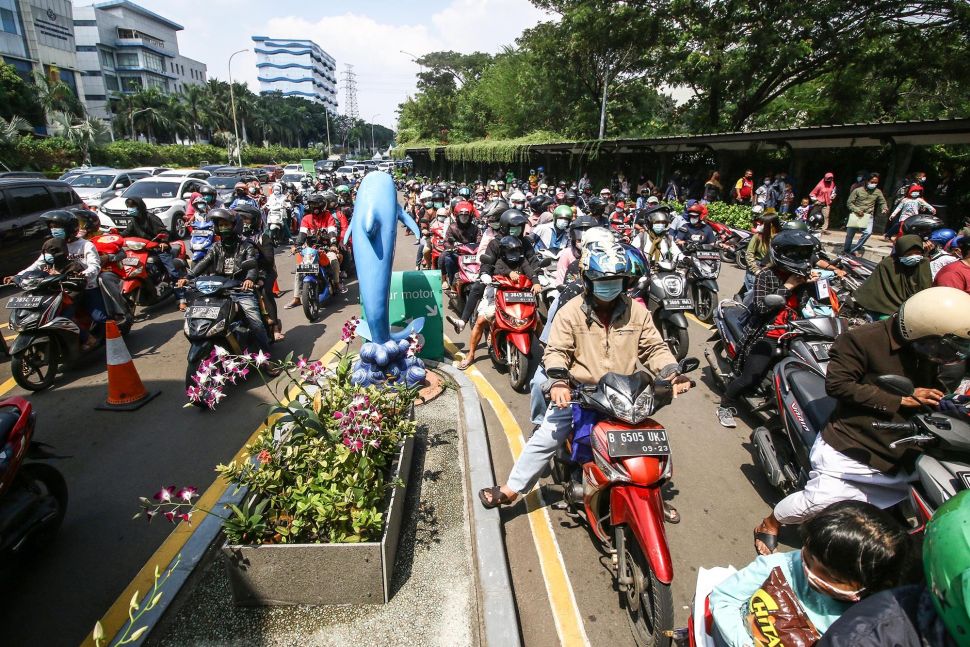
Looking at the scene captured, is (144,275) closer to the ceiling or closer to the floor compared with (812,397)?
closer to the floor

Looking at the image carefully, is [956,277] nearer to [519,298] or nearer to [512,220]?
[519,298]

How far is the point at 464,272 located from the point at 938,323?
5.84 metres

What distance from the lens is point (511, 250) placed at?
19.9ft

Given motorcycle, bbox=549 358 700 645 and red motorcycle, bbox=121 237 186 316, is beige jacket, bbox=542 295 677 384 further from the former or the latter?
red motorcycle, bbox=121 237 186 316

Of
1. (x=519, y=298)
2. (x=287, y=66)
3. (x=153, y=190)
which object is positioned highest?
(x=287, y=66)

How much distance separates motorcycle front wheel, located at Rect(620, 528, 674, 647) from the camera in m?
2.53

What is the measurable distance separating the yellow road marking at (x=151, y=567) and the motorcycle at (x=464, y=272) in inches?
169

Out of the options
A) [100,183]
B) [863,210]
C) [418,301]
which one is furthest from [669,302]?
[100,183]

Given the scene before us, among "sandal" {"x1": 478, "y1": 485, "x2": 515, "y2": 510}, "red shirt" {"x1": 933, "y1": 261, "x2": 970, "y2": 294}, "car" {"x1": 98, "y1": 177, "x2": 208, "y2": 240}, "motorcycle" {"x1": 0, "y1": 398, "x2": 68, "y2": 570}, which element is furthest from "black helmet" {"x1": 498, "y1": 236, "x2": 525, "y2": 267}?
"car" {"x1": 98, "y1": 177, "x2": 208, "y2": 240}

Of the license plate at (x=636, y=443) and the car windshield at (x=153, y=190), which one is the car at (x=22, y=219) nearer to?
the car windshield at (x=153, y=190)

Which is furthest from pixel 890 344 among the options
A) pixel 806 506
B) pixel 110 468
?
pixel 110 468

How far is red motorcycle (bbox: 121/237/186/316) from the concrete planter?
6.76 meters

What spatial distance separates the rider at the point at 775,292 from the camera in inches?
181

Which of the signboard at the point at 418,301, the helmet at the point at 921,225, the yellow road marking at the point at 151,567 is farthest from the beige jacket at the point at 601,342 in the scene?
the helmet at the point at 921,225
